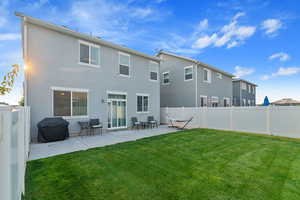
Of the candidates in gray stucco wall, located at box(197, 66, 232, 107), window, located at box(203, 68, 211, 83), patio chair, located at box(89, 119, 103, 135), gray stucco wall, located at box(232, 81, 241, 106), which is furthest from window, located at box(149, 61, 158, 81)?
gray stucco wall, located at box(232, 81, 241, 106)

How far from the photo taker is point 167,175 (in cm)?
347

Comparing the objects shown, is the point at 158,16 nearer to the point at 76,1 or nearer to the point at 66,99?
the point at 76,1

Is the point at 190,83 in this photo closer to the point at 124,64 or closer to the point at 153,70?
the point at 153,70

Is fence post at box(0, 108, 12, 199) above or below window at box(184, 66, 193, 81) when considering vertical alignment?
below

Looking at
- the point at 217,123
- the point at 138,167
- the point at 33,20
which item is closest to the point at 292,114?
the point at 217,123

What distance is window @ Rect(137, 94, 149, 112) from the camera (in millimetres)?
11852

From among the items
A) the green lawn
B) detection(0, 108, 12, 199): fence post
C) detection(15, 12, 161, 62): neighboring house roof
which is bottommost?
the green lawn

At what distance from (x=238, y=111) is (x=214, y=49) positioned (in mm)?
11143

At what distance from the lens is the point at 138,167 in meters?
3.95

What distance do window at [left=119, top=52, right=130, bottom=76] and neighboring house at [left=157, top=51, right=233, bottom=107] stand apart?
6.52 metres

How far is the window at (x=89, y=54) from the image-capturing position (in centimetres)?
882

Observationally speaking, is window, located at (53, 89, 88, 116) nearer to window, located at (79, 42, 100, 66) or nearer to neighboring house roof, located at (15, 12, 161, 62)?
window, located at (79, 42, 100, 66)

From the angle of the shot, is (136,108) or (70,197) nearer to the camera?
(70,197)

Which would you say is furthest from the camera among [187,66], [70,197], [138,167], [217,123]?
[187,66]
